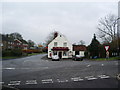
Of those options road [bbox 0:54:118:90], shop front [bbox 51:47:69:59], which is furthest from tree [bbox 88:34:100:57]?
road [bbox 0:54:118:90]

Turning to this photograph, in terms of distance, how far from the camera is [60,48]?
38.3 meters

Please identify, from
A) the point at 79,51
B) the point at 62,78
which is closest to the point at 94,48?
the point at 79,51

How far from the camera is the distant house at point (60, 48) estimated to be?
38156mm

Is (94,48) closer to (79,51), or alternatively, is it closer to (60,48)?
(79,51)

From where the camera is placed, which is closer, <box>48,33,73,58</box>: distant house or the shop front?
the shop front

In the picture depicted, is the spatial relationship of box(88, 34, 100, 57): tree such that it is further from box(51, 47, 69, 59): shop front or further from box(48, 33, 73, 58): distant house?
box(51, 47, 69, 59): shop front

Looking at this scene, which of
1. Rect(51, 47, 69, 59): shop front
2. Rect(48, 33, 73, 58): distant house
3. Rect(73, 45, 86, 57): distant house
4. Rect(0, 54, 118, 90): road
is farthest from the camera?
Rect(73, 45, 86, 57): distant house

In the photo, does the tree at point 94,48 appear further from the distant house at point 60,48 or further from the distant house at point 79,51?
the distant house at point 60,48

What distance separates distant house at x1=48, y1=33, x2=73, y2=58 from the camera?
125 feet

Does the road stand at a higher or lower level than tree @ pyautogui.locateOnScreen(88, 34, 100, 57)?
lower

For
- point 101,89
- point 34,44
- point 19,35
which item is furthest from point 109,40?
point 34,44

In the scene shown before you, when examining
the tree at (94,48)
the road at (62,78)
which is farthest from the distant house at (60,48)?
the road at (62,78)

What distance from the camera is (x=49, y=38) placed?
61.2 m

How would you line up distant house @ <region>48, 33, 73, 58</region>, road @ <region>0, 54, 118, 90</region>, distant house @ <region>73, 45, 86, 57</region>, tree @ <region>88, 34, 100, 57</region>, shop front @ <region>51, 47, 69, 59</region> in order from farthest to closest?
distant house @ <region>73, 45, 86, 57</region>
distant house @ <region>48, 33, 73, 58</region>
shop front @ <region>51, 47, 69, 59</region>
tree @ <region>88, 34, 100, 57</region>
road @ <region>0, 54, 118, 90</region>
